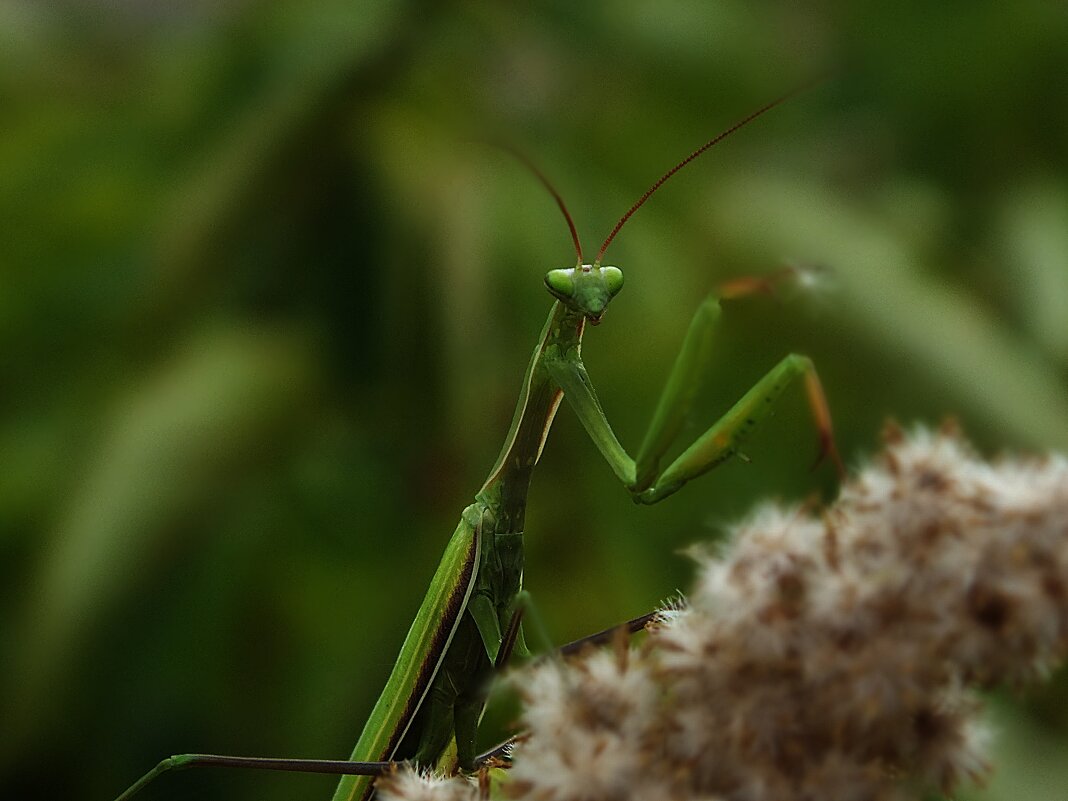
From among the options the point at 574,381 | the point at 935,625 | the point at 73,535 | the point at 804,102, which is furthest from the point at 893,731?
the point at 804,102

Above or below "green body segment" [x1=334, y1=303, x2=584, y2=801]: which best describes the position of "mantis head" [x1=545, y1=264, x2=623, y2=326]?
above

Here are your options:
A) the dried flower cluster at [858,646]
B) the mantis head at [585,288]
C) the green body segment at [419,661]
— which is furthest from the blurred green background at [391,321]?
the dried flower cluster at [858,646]

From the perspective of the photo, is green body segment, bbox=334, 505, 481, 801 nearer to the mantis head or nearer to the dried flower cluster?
the mantis head

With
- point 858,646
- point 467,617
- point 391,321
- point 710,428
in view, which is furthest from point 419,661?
point 391,321

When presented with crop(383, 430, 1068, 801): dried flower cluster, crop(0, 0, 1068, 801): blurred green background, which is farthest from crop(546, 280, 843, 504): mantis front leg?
crop(0, 0, 1068, 801): blurred green background

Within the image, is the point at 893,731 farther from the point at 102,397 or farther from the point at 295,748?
the point at 102,397

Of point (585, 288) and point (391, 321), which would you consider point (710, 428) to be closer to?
point (585, 288)
